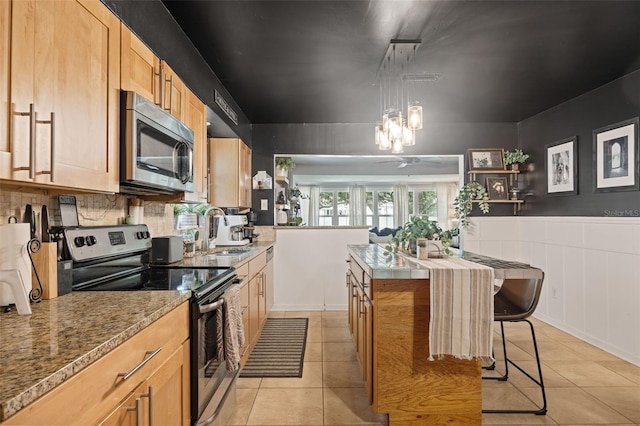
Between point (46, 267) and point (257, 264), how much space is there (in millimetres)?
1950

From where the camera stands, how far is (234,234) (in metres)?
3.81

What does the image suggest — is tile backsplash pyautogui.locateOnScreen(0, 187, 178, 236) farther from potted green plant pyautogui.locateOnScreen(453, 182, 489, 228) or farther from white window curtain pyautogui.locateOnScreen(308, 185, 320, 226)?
white window curtain pyautogui.locateOnScreen(308, 185, 320, 226)

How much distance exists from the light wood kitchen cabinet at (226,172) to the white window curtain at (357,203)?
691cm

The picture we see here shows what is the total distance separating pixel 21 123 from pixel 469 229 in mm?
4550

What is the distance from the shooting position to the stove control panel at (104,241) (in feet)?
5.05

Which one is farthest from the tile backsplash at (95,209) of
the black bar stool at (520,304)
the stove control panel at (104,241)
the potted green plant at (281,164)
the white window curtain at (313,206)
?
the white window curtain at (313,206)

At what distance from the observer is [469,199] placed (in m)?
4.46

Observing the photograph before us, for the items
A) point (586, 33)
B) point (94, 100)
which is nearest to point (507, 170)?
point (586, 33)

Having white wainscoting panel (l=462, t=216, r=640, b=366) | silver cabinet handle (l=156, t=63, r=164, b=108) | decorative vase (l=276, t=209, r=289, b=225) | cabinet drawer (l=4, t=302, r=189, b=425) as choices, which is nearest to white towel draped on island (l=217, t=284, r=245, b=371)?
cabinet drawer (l=4, t=302, r=189, b=425)

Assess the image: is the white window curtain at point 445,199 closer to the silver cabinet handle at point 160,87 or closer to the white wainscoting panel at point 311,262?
the white wainscoting panel at point 311,262

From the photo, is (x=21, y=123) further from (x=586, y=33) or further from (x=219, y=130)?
(x=586, y=33)

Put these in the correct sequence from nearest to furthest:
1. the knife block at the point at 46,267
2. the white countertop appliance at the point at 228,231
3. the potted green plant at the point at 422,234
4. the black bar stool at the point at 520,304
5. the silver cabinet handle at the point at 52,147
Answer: the silver cabinet handle at the point at 52,147
the knife block at the point at 46,267
the black bar stool at the point at 520,304
the potted green plant at the point at 422,234
the white countertop appliance at the point at 228,231

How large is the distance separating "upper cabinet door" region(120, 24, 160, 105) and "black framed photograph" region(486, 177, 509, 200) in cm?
413

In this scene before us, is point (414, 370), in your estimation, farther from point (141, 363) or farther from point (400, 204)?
point (400, 204)
